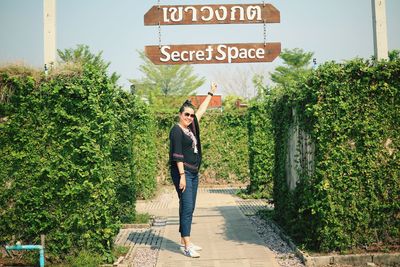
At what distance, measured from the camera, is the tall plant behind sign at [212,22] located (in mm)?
7637

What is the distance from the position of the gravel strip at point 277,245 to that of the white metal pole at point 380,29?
347 centimetres

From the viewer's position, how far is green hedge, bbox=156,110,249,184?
18.2 m

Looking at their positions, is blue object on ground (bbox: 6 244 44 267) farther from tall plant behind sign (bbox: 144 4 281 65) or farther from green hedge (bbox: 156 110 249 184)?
green hedge (bbox: 156 110 249 184)

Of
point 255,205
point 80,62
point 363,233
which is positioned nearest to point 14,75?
point 80,62

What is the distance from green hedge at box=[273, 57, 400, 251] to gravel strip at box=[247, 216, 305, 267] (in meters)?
0.47

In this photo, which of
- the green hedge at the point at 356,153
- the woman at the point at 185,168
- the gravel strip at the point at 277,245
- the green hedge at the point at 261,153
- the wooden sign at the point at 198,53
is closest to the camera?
the green hedge at the point at 356,153

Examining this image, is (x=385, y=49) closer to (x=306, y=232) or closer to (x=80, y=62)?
(x=306, y=232)

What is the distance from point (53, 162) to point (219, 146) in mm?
12828

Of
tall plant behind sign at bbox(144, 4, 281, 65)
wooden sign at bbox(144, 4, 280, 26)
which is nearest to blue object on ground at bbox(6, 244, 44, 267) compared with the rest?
tall plant behind sign at bbox(144, 4, 281, 65)

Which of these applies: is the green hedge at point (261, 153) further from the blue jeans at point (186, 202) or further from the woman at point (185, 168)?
the blue jeans at point (186, 202)

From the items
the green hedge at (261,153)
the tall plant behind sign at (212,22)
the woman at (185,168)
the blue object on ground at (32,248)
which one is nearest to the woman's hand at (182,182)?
the woman at (185,168)

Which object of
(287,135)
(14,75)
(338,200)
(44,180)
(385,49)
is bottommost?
(338,200)

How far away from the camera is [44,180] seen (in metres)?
5.75

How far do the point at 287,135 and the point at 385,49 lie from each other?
2.23 meters
